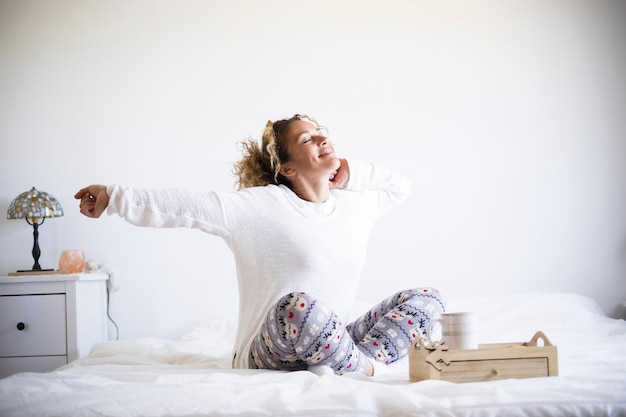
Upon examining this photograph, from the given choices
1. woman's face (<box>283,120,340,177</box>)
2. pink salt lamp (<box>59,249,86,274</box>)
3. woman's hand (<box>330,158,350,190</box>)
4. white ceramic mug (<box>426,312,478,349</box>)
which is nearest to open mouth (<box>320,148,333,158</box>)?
woman's face (<box>283,120,340,177</box>)

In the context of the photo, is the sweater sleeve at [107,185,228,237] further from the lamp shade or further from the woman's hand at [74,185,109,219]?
the lamp shade

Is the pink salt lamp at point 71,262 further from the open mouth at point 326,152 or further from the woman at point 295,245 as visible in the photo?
the open mouth at point 326,152

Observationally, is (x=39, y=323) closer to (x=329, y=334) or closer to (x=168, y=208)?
(x=168, y=208)

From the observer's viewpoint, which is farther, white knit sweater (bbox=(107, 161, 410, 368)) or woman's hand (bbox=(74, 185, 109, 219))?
white knit sweater (bbox=(107, 161, 410, 368))

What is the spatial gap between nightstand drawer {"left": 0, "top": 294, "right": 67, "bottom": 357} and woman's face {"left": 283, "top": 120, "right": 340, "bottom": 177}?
1.08 m

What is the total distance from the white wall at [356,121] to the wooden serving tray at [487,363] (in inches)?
61.4

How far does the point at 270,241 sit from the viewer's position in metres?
1.85

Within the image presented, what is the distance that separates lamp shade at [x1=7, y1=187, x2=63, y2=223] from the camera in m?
2.72

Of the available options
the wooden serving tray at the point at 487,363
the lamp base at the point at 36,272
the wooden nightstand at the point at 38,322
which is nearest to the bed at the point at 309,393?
the wooden serving tray at the point at 487,363

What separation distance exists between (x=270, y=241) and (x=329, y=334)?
1.27 feet

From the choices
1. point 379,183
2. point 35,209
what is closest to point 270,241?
point 379,183

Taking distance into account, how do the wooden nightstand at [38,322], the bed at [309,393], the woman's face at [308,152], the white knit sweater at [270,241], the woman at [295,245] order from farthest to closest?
the wooden nightstand at [38,322] < the woman's face at [308,152] < the white knit sweater at [270,241] < the woman at [295,245] < the bed at [309,393]

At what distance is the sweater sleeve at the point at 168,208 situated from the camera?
166cm

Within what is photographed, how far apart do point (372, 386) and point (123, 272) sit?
187 cm
